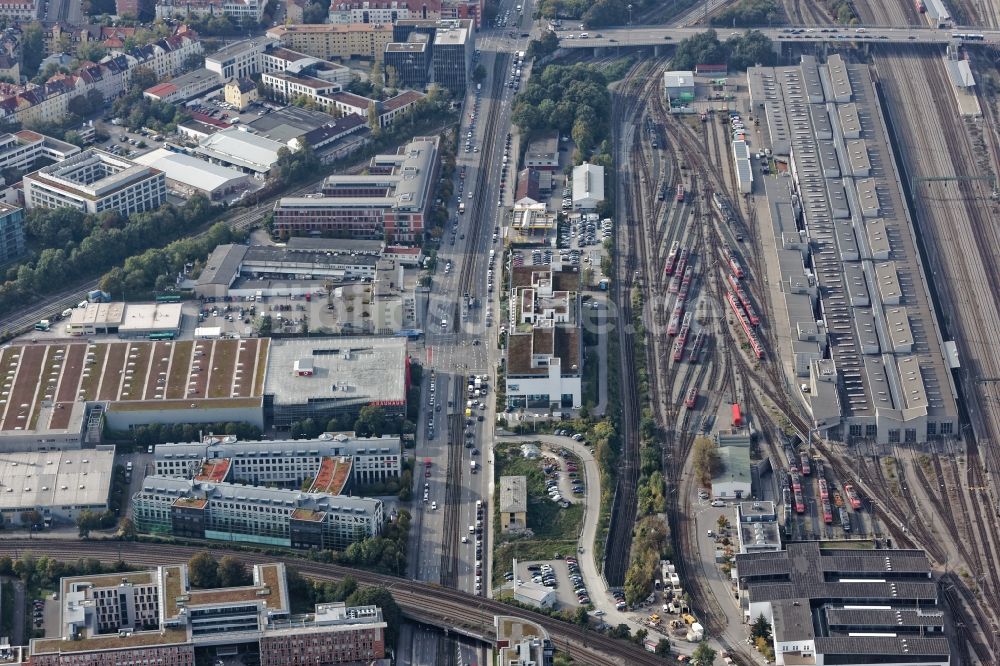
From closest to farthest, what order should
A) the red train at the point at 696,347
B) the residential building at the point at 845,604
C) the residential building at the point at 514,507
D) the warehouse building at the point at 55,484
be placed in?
1. the residential building at the point at 845,604
2. the residential building at the point at 514,507
3. the warehouse building at the point at 55,484
4. the red train at the point at 696,347

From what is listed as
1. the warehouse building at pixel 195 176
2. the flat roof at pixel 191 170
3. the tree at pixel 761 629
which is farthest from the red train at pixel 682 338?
the flat roof at pixel 191 170

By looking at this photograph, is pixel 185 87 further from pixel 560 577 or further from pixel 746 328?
pixel 560 577

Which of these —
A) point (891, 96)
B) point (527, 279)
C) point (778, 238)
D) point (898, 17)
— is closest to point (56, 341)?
point (527, 279)

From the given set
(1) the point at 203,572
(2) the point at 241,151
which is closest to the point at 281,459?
(1) the point at 203,572

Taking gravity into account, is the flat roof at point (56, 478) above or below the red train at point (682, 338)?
below

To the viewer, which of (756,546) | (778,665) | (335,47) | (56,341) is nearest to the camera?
(778,665)

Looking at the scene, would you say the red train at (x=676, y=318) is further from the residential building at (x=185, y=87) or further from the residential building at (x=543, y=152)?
the residential building at (x=185, y=87)

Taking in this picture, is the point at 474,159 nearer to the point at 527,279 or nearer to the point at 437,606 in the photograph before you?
the point at 527,279
